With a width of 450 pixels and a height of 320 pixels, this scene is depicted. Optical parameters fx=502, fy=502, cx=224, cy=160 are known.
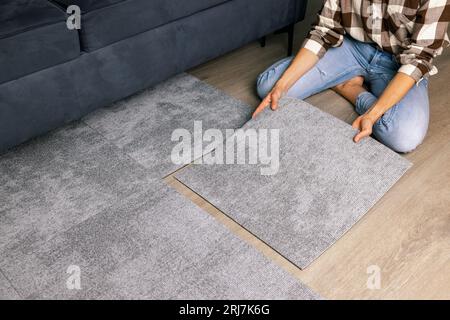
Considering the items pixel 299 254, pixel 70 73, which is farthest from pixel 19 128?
pixel 299 254

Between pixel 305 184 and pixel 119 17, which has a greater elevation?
pixel 119 17

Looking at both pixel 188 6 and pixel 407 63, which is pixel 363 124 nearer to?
pixel 407 63

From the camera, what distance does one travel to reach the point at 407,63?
1.46 metres

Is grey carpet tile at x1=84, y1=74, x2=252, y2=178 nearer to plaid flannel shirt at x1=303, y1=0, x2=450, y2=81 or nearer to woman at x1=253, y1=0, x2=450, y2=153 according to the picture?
woman at x1=253, y1=0, x2=450, y2=153

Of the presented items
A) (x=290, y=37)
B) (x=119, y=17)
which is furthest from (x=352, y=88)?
(x=119, y=17)

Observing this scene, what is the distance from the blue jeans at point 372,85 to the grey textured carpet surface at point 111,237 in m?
0.55

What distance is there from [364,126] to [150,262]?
A: 0.73 m

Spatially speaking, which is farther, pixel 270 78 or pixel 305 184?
pixel 270 78

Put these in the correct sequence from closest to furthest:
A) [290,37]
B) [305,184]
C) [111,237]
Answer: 1. [111,237]
2. [305,184]
3. [290,37]

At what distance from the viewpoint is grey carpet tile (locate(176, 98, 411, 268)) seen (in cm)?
126

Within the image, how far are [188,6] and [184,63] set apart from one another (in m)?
0.19

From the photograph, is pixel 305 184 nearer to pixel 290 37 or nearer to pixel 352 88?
pixel 352 88

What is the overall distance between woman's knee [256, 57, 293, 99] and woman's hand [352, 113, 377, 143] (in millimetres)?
333

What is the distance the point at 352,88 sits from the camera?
172cm
